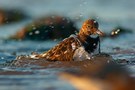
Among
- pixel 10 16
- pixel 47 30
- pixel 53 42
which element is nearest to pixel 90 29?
pixel 53 42

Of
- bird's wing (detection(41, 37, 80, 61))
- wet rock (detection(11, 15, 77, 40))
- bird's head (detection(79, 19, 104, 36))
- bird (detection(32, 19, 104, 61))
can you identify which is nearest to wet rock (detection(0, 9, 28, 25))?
wet rock (detection(11, 15, 77, 40))

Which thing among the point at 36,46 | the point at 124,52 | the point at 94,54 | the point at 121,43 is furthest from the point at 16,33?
the point at 94,54

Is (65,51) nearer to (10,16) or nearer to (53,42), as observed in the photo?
(53,42)

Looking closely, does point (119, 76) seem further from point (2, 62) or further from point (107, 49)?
point (107, 49)

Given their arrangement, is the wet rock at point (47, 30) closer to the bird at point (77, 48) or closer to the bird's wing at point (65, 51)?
the bird at point (77, 48)

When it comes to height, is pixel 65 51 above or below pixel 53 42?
below
